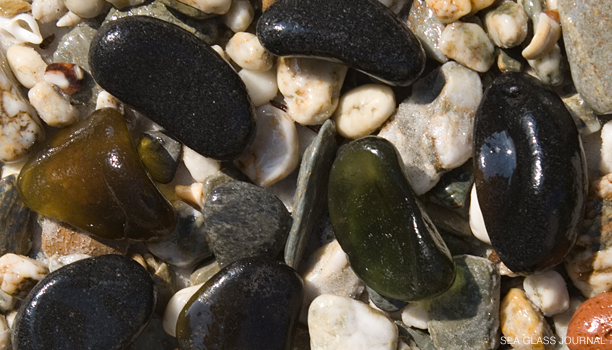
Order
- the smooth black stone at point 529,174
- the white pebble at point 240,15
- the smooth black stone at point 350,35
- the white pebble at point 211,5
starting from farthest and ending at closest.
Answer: the white pebble at point 240,15 < the white pebble at point 211,5 < the smooth black stone at point 350,35 < the smooth black stone at point 529,174

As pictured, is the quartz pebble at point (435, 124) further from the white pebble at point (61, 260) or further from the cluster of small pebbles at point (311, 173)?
the white pebble at point (61, 260)

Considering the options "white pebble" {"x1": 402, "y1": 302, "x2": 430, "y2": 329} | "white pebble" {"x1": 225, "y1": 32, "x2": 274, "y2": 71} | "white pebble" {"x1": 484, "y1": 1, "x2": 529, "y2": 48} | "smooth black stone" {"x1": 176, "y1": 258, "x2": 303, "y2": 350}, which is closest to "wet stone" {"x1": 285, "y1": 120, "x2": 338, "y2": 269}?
"smooth black stone" {"x1": 176, "y1": 258, "x2": 303, "y2": 350}

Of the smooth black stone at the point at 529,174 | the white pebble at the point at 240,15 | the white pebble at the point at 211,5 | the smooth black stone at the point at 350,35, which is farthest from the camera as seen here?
the white pebble at the point at 240,15

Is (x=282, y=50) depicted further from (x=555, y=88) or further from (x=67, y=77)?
(x=555, y=88)

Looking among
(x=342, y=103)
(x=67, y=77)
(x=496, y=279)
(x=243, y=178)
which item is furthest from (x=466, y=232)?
(x=67, y=77)

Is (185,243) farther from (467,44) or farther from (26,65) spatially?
(467,44)

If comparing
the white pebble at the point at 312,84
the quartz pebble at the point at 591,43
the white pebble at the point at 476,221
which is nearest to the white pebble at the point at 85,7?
the white pebble at the point at 312,84

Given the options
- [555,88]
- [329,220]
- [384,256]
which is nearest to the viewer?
[384,256]
